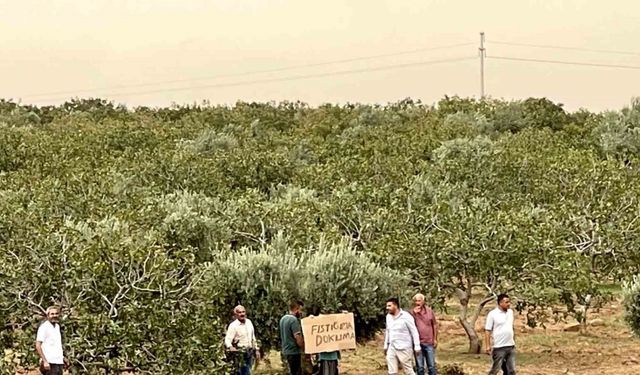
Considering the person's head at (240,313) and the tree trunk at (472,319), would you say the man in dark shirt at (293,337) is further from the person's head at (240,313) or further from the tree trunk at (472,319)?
the tree trunk at (472,319)

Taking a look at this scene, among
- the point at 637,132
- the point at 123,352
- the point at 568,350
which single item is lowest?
the point at 568,350

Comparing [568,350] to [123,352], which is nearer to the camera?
[123,352]

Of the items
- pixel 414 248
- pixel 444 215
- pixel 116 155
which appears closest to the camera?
pixel 414 248

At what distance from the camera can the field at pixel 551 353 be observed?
20.3 meters

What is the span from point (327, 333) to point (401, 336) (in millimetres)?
1002

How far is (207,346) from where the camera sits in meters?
15.4

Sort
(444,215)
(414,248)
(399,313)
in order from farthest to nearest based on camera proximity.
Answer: (444,215)
(414,248)
(399,313)

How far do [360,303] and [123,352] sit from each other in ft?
14.9

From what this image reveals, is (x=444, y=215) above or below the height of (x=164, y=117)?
below

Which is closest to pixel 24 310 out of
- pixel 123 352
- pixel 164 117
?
pixel 123 352

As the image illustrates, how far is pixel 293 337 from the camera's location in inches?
586

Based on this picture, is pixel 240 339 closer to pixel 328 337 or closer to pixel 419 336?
pixel 328 337

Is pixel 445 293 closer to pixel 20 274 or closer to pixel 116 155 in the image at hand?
pixel 20 274

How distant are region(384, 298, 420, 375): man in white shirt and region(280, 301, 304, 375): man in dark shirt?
48.0 inches
